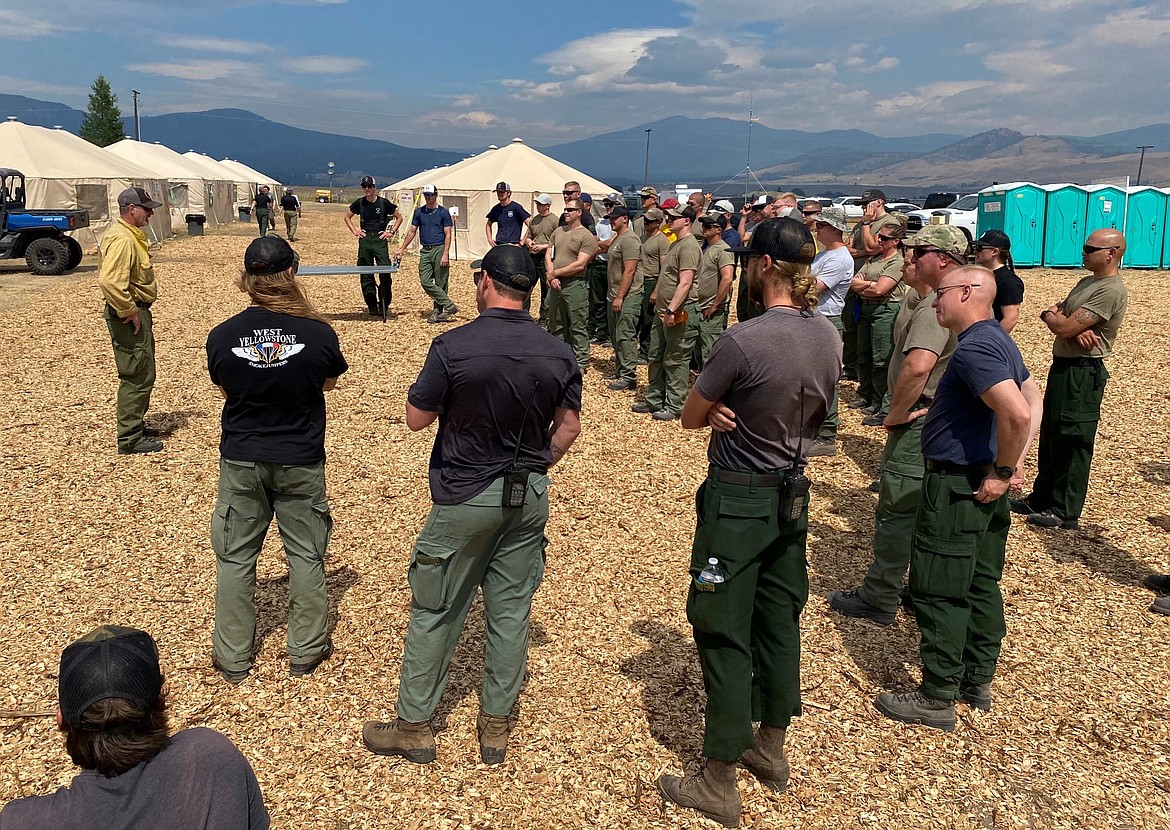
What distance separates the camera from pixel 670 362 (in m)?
8.38

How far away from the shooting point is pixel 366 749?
3510 mm

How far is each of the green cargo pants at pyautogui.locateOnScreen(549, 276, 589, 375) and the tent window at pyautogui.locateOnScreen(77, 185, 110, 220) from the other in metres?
18.9

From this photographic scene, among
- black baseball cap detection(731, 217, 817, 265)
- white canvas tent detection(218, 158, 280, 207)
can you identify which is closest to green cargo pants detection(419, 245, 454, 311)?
black baseball cap detection(731, 217, 817, 265)

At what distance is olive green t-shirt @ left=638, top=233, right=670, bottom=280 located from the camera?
889cm

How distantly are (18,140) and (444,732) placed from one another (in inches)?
1049

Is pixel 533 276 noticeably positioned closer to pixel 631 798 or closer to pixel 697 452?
pixel 631 798

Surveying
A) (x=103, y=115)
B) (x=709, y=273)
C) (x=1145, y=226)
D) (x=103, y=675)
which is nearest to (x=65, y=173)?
(x=709, y=273)

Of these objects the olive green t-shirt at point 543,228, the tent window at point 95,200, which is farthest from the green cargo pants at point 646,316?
the tent window at point 95,200

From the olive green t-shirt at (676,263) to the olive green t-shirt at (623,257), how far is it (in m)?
0.74

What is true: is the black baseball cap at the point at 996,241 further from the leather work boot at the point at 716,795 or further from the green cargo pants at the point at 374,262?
the green cargo pants at the point at 374,262

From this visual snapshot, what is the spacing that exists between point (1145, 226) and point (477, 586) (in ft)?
72.1

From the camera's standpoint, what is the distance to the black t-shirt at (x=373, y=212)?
1279 cm

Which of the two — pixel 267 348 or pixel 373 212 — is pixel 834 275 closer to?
pixel 267 348

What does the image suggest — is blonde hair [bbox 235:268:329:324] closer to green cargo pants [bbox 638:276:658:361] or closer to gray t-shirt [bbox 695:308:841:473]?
gray t-shirt [bbox 695:308:841:473]
